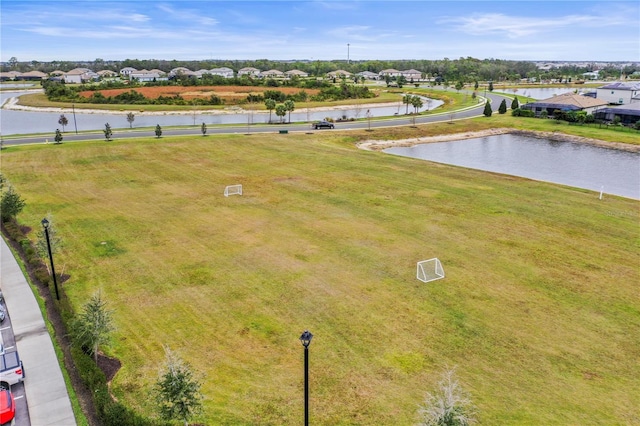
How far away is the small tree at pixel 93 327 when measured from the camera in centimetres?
1647

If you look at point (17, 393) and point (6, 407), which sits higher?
point (6, 407)

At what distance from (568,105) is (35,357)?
89.7 meters

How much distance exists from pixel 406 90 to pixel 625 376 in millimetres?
149158

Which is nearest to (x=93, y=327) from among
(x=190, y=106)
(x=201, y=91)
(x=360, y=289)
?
(x=360, y=289)

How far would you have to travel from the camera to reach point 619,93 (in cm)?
8900

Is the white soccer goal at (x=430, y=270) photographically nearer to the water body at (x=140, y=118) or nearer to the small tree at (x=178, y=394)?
the small tree at (x=178, y=394)

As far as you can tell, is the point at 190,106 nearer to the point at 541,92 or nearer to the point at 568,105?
the point at 568,105

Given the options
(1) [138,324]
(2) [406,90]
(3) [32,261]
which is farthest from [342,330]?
(2) [406,90]

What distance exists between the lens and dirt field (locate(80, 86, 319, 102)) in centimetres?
12812

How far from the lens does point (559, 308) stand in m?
20.8

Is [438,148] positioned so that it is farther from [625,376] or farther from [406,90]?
[406,90]

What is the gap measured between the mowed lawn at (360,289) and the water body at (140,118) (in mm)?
46486

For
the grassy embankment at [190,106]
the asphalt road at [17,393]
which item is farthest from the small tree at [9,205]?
the grassy embankment at [190,106]

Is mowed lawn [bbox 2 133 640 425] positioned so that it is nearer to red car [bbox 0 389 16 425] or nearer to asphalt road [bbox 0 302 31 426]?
asphalt road [bbox 0 302 31 426]
